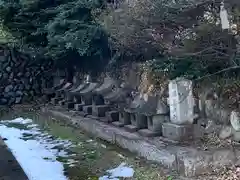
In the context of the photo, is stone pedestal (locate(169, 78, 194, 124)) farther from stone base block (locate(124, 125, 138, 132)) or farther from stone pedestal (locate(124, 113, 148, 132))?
stone base block (locate(124, 125, 138, 132))

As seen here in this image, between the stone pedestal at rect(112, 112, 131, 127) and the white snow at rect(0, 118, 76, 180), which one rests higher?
the stone pedestal at rect(112, 112, 131, 127)

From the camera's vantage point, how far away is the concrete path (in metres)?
4.90

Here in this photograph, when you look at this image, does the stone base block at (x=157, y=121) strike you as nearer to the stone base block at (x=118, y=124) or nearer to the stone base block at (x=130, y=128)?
the stone base block at (x=130, y=128)

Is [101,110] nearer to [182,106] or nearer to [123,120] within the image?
[123,120]

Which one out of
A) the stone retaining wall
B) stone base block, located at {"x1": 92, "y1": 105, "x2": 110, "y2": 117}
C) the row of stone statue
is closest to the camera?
the stone retaining wall

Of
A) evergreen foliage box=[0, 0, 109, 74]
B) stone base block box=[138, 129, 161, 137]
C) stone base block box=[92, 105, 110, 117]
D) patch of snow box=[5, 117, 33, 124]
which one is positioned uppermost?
evergreen foliage box=[0, 0, 109, 74]

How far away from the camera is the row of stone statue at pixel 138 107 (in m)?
4.96

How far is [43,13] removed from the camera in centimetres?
952

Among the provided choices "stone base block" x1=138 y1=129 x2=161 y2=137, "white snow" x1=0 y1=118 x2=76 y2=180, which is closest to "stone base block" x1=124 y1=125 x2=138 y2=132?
"stone base block" x1=138 y1=129 x2=161 y2=137

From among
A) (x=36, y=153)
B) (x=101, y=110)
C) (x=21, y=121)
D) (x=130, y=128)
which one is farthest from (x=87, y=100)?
(x=130, y=128)

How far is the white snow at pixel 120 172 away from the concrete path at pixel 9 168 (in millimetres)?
1007

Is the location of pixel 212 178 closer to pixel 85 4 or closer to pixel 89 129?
pixel 89 129

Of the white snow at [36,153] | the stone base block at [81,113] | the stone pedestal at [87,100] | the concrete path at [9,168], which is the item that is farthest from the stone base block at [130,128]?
the stone pedestal at [87,100]

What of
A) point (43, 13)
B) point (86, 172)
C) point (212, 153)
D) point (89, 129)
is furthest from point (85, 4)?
point (212, 153)
